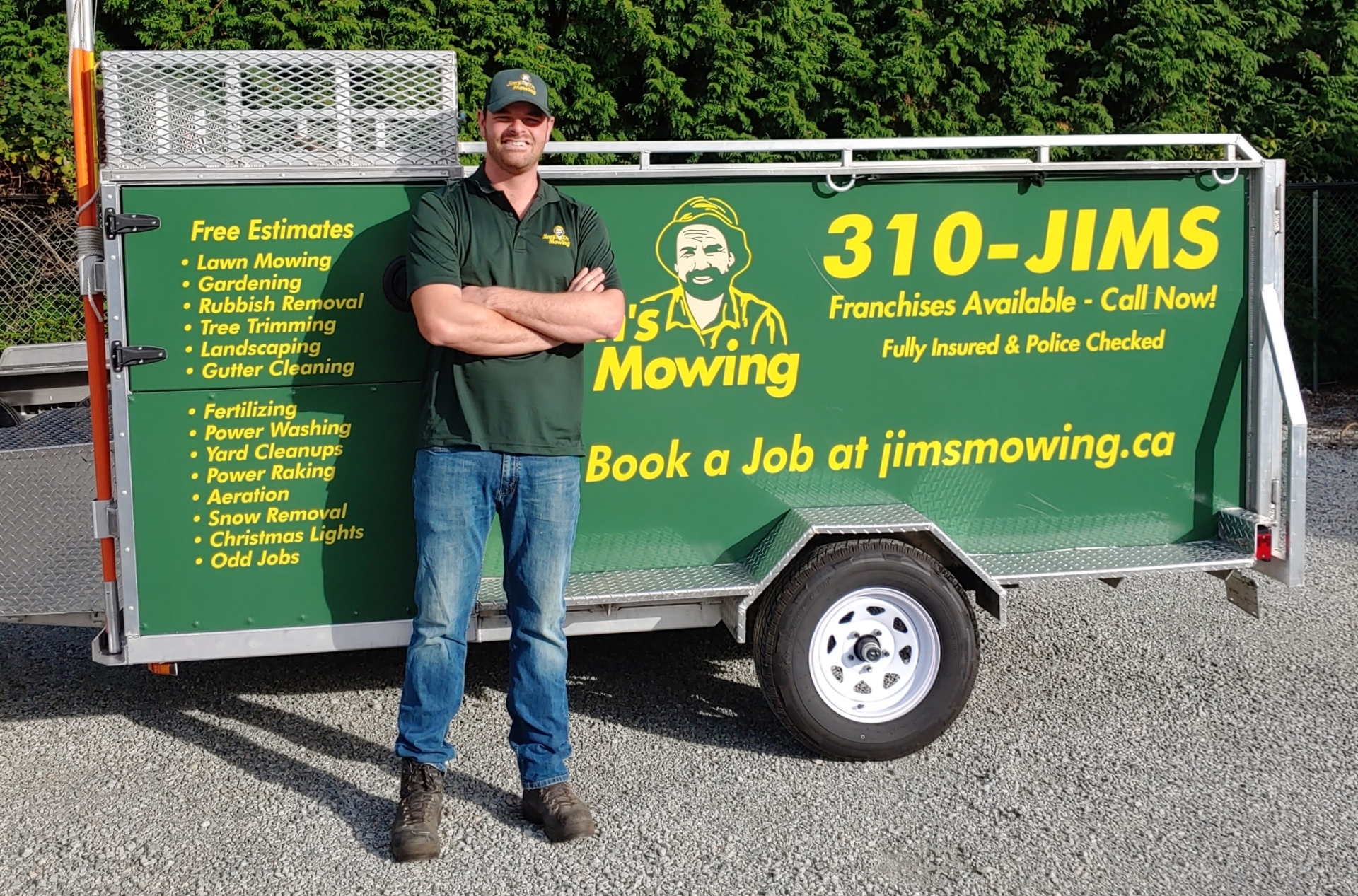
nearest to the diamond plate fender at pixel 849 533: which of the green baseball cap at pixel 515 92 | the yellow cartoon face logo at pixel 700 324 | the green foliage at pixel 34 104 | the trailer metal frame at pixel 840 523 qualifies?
the trailer metal frame at pixel 840 523

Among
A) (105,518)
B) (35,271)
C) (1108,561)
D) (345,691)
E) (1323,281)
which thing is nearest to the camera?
(105,518)

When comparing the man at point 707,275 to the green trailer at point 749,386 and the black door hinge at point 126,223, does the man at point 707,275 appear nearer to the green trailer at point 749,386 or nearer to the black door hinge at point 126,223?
the green trailer at point 749,386

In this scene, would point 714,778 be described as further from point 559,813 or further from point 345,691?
point 345,691

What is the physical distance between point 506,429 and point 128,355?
132 centimetres

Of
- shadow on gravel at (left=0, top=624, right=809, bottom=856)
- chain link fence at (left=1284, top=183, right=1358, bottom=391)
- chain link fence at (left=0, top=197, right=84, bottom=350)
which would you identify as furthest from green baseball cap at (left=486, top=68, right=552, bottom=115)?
chain link fence at (left=1284, top=183, right=1358, bottom=391)

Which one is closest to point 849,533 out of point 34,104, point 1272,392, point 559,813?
point 559,813

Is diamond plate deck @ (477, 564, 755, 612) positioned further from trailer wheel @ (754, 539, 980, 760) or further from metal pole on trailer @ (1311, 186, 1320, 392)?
metal pole on trailer @ (1311, 186, 1320, 392)

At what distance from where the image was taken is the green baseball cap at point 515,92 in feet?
11.9

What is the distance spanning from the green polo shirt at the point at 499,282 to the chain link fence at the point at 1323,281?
10.1 m

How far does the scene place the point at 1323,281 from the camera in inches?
465

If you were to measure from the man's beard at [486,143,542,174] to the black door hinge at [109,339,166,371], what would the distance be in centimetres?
131

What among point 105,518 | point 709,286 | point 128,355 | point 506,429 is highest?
point 709,286

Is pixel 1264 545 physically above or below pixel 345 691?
above

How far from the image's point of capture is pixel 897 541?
4312 mm
